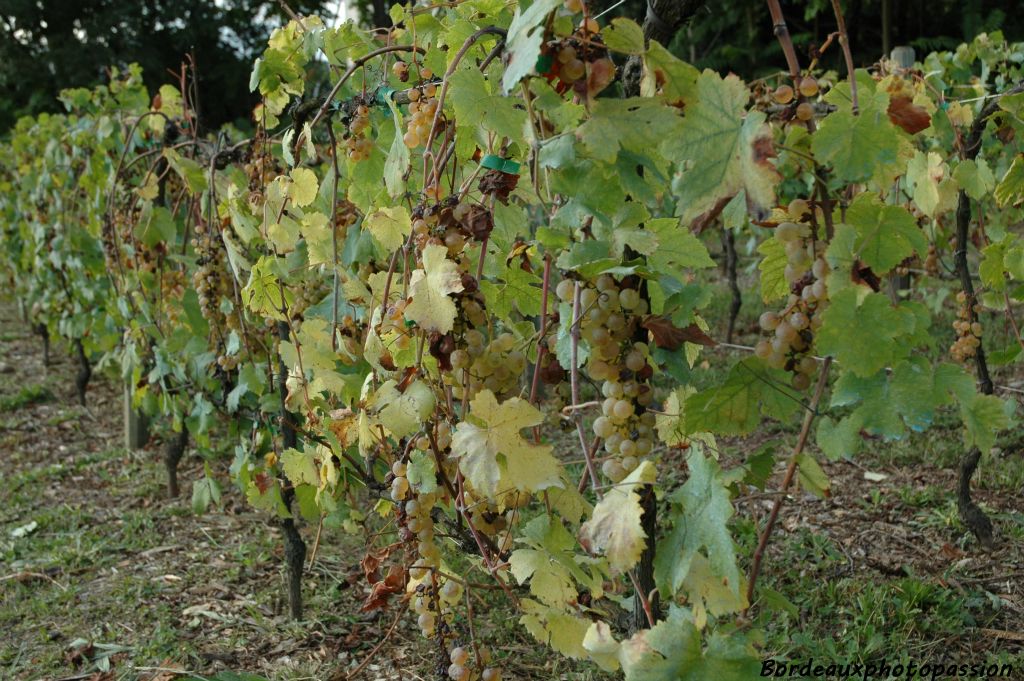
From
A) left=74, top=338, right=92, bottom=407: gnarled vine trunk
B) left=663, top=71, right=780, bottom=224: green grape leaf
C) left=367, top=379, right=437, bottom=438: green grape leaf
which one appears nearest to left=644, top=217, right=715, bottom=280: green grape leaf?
left=663, top=71, right=780, bottom=224: green grape leaf

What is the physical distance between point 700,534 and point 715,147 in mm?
437

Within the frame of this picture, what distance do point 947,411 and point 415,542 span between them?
279 cm

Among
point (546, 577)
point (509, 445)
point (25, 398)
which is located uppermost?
point (509, 445)

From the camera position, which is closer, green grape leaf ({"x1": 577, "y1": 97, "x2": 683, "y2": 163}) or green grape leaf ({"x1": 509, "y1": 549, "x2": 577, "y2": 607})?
green grape leaf ({"x1": 577, "y1": 97, "x2": 683, "y2": 163})

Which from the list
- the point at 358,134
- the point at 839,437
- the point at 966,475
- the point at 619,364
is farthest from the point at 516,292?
the point at 966,475

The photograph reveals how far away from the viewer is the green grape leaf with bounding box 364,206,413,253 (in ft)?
4.54

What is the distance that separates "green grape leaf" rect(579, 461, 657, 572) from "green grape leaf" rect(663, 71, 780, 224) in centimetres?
30

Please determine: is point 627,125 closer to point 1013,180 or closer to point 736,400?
point 736,400

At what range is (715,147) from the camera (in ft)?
3.02

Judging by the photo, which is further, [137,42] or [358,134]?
[137,42]

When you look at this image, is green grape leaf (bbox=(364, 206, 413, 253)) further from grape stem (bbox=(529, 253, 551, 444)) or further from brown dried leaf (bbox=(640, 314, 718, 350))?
brown dried leaf (bbox=(640, 314, 718, 350))

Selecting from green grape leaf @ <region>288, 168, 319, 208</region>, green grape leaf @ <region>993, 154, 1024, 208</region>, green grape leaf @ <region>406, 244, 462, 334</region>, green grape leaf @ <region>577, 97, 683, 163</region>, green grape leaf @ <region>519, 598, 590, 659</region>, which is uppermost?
green grape leaf @ <region>577, 97, 683, 163</region>

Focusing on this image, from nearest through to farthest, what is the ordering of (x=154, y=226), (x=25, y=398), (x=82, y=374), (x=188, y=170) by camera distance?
1. (x=188, y=170)
2. (x=154, y=226)
3. (x=82, y=374)
4. (x=25, y=398)

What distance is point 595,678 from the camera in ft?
6.26
